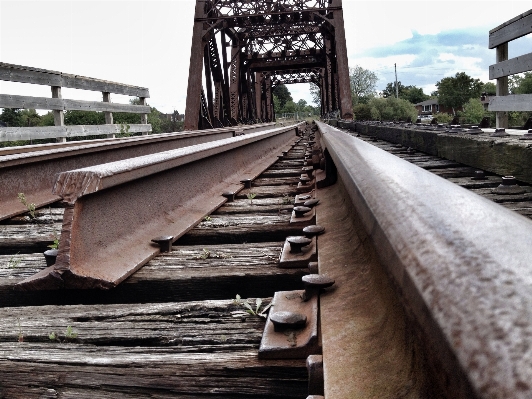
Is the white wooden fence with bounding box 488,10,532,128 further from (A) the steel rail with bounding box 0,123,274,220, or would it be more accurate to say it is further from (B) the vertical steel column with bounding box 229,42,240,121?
(B) the vertical steel column with bounding box 229,42,240,121

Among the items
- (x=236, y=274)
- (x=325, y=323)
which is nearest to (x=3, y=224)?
(x=236, y=274)

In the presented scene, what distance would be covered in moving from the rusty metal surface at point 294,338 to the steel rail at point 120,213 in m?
0.63

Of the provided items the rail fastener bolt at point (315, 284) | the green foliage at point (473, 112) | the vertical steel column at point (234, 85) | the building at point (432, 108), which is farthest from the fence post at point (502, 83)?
the building at point (432, 108)

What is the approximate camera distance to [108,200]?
1.82 meters

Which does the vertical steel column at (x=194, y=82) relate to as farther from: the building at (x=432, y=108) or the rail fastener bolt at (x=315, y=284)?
the building at (x=432, y=108)

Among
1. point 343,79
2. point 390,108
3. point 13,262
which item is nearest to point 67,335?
point 13,262

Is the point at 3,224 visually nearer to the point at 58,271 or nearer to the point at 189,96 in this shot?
the point at 58,271

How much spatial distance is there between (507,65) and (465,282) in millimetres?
6900

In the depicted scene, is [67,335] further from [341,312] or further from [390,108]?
[390,108]

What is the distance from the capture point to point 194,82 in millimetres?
9797

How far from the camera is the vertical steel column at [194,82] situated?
954cm

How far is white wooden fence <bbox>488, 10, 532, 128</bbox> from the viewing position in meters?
5.59

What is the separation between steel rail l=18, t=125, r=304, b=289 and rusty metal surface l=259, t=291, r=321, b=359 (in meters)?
0.63

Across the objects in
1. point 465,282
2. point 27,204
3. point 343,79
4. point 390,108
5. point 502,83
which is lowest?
point 27,204
